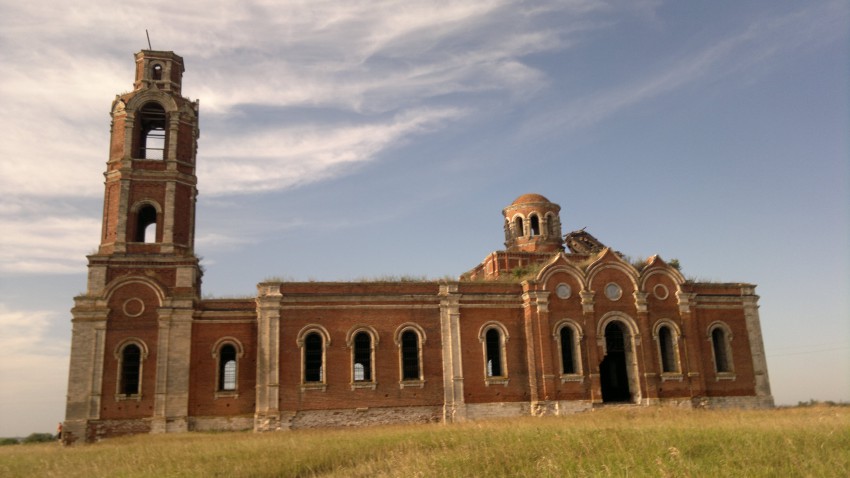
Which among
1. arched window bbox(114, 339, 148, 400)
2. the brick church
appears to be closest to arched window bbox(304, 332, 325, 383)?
the brick church

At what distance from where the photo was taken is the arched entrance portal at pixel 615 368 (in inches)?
1183

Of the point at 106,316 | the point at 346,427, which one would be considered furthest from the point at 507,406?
the point at 106,316

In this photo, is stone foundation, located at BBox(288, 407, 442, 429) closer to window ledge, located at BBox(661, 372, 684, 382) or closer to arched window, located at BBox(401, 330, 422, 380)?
arched window, located at BBox(401, 330, 422, 380)

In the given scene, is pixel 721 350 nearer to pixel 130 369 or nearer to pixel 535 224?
pixel 535 224

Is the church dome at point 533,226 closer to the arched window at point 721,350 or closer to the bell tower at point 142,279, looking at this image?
the arched window at point 721,350

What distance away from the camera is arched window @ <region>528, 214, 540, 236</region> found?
1448 inches

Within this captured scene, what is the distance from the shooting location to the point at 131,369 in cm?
2541

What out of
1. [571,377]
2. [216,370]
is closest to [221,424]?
[216,370]

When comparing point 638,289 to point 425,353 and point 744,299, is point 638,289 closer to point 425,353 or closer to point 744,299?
point 744,299

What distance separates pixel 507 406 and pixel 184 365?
535 inches

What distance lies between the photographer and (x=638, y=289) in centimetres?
2994

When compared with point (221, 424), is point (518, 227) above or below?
above

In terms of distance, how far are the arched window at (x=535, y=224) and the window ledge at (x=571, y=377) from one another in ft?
35.2

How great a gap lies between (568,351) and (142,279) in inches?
738
